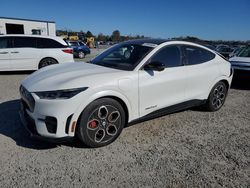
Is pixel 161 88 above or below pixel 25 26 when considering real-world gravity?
below

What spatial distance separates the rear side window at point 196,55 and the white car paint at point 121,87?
110 mm

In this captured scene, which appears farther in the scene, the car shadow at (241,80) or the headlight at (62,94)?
the car shadow at (241,80)

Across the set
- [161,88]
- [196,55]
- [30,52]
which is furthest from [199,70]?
[30,52]

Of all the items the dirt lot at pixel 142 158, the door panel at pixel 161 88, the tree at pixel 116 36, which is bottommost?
the dirt lot at pixel 142 158

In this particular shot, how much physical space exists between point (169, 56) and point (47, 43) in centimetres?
684

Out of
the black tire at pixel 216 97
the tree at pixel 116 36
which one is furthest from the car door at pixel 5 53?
the tree at pixel 116 36

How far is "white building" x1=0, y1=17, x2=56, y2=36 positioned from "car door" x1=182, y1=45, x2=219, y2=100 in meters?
31.6

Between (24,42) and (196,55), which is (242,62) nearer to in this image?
(196,55)

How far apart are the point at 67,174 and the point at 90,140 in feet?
2.04

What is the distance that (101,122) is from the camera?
3.24 metres

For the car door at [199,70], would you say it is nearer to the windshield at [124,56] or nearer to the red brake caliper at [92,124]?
the windshield at [124,56]

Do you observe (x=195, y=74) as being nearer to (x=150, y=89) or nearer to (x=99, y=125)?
(x=150, y=89)

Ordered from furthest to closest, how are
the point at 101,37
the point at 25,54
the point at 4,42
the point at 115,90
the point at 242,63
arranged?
the point at 101,37 < the point at 25,54 < the point at 4,42 < the point at 242,63 < the point at 115,90

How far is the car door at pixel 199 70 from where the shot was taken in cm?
427
